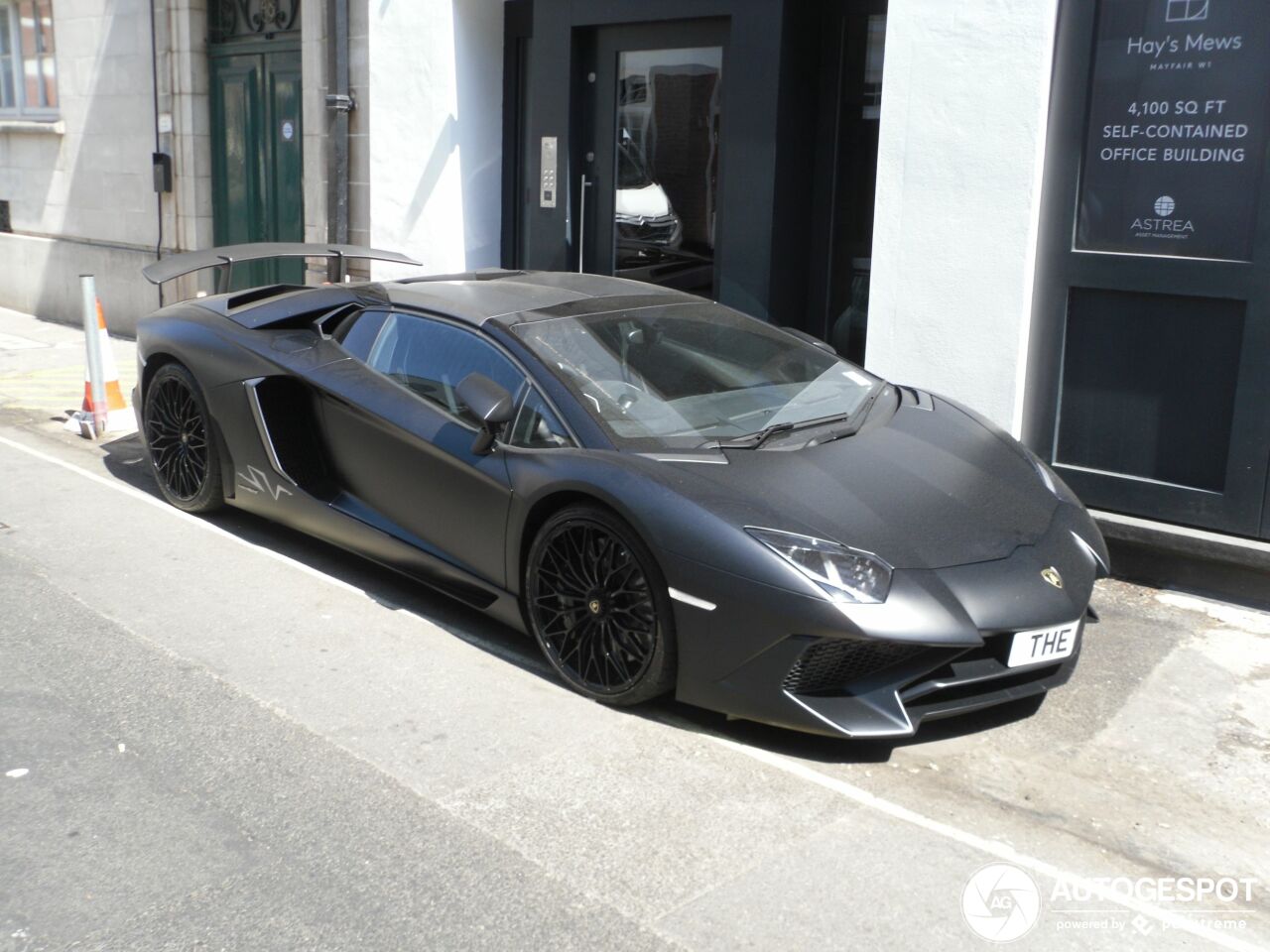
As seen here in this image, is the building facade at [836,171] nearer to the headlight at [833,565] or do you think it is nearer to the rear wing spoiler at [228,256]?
the rear wing spoiler at [228,256]

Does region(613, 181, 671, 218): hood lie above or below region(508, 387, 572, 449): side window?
above

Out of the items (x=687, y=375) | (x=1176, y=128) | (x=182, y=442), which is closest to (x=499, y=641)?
(x=687, y=375)

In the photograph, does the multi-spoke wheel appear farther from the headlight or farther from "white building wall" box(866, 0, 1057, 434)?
"white building wall" box(866, 0, 1057, 434)

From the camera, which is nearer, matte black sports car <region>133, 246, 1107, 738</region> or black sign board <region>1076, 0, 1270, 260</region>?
matte black sports car <region>133, 246, 1107, 738</region>

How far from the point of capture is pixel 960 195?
6.87 m

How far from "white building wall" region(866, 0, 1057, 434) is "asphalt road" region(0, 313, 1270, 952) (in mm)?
1956

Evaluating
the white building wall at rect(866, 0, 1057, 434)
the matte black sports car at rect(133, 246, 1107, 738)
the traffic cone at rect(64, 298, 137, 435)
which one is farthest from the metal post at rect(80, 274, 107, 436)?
the white building wall at rect(866, 0, 1057, 434)

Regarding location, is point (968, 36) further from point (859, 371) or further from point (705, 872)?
point (705, 872)

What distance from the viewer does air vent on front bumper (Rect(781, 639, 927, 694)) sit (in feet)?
12.7

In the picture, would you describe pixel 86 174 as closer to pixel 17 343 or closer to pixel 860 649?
pixel 17 343

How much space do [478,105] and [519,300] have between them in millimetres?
5359

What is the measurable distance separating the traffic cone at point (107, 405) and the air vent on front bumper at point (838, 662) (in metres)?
5.97

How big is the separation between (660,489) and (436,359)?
4.69 feet

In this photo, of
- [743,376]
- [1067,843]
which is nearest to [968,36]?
[743,376]
